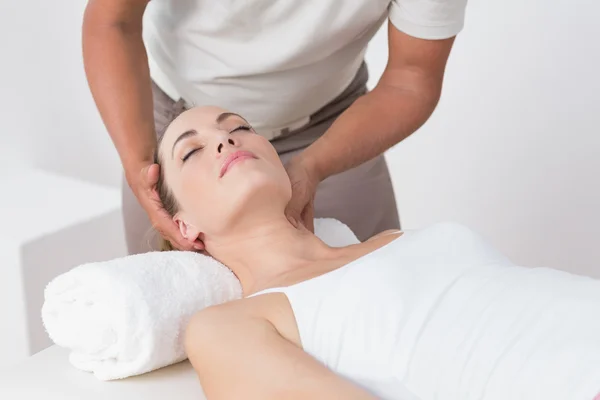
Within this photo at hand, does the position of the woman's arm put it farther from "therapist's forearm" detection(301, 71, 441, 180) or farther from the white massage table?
"therapist's forearm" detection(301, 71, 441, 180)

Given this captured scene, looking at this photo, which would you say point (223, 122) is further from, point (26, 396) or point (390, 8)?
point (26, 396)

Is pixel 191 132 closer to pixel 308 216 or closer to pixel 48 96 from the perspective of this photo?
pixel 308 216

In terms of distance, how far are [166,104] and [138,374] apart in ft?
2.16

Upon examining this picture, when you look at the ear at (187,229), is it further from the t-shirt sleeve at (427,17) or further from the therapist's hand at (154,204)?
the t-shirt sleeve at (427,17)

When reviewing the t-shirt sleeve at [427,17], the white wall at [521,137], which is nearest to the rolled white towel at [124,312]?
the t-shirt sleeve at [427,17]

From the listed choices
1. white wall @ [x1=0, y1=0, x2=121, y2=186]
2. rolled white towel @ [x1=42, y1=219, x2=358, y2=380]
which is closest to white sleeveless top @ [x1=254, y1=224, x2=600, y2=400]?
rolled white towel @ [x1=42, y1=219, x2=358, y2=380]

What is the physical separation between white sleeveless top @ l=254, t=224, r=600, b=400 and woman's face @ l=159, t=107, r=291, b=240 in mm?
203

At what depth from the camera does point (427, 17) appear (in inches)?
63.8

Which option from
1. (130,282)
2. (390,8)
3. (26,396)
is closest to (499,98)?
(390,8)

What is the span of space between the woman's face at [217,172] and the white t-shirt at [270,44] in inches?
5.6

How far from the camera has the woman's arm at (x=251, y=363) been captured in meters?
1.11

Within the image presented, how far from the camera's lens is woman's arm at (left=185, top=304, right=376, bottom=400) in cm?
111

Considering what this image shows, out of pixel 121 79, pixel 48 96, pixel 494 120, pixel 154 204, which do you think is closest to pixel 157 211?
pixel 154 204

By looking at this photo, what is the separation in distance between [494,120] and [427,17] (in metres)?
1.19
